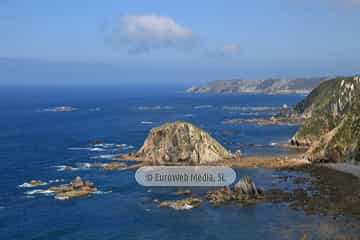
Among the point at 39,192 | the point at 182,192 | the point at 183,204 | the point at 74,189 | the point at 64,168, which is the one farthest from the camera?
the point at 64,168

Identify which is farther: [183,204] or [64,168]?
[64,168]

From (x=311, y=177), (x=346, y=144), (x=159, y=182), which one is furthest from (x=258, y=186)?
(x=346, y=144)

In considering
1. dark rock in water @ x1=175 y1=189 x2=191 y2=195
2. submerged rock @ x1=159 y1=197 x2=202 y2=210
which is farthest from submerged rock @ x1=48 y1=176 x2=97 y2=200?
submerged rock @ x1=159 y1=197 x2=202 y2=210

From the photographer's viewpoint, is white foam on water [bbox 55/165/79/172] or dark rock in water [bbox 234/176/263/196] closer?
dark rock in water [bbox 234/176/263/196]

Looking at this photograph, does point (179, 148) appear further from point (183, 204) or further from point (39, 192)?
point (39, 192)

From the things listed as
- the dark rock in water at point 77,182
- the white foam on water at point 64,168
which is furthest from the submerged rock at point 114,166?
the dark rock in water at point 77,182

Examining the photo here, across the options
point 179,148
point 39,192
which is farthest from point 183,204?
point 179,148

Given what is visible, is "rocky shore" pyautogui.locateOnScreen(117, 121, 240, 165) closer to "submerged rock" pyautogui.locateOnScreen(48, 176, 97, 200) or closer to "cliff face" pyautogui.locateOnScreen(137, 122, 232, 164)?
"cliff face" pyautogui.locateOnScreen(137, 122, 232, 164)
